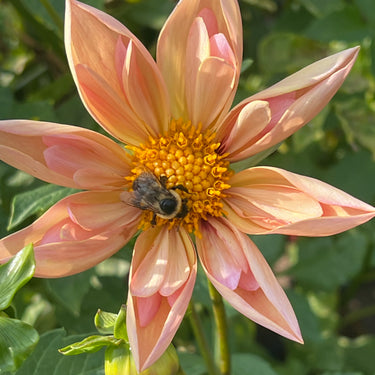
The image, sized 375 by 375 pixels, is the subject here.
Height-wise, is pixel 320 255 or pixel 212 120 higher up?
pixel 212 120

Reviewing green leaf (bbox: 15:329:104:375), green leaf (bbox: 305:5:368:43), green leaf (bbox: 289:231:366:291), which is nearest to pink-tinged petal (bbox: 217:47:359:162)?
green leaf (bbox: 15:329:104:375)

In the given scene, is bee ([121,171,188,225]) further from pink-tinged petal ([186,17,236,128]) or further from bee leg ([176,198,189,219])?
pink-tinged petal ([186,17,236,128])

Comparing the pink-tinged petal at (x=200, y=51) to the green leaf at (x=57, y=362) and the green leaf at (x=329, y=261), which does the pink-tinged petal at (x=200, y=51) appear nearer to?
the green leaf at (x=57, y=362)

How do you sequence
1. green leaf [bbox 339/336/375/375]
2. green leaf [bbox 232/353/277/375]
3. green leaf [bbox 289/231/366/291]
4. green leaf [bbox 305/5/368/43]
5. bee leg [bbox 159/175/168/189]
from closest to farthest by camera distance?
bee leg [bbox 159/175/168/189], green leaf [bbox 232/353/277/375], green leaf [bbox 305/5/368/43], green leaf [bbox 289/231/366/291], green leaf [bbox 339/336/375/375]

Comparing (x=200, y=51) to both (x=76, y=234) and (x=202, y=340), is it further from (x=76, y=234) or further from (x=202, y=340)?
(x=202, y=340)

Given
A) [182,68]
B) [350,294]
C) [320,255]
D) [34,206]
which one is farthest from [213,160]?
[350,294]

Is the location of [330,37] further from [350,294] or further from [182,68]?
[350,294]

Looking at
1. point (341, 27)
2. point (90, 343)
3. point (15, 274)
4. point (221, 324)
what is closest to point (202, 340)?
point (221, 324)
